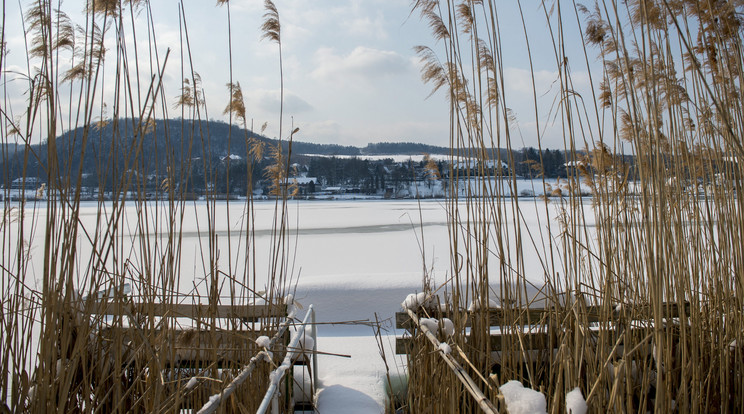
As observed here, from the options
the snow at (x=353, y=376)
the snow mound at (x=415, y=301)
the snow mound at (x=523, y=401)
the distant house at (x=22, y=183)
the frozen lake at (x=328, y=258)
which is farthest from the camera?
the snow at (x=353, y=376)

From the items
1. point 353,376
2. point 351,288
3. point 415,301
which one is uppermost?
point 415,301

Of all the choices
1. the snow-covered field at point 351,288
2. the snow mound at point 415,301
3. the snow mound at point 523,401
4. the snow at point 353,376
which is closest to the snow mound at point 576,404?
the snow mound at point 523,401

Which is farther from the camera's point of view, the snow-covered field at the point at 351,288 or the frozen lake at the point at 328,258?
the snow-covered field at the point at 351,288

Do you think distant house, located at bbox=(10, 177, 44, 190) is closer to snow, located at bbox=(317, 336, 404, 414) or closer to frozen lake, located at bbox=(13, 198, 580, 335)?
frozen lake, located at bbox=(13, 198, 580, 335)

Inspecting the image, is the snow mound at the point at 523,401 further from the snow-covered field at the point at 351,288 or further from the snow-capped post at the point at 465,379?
the snow-covered field at the point at 351,288

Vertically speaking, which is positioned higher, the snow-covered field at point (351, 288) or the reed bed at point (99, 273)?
the reed bed at point (99, 273)

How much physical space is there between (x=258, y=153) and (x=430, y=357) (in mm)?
849

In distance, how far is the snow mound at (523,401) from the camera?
0.66 meters

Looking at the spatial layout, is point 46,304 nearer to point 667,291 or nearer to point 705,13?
point 667,291

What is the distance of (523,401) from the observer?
676 mm

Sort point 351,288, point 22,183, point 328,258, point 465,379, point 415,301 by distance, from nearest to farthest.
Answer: point 465,379 < point 22,183 < point 415,301 < point 351,288 < point 328,258

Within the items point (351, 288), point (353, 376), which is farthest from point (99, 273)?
point (351, 288)

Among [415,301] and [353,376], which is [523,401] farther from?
[353,376]

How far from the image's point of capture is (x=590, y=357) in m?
0.96
